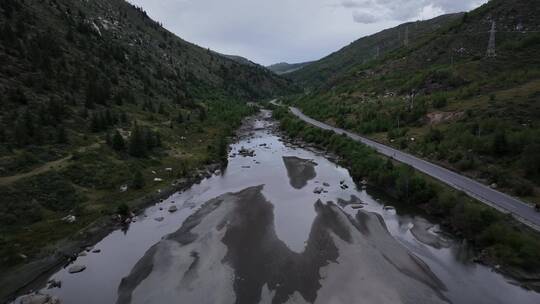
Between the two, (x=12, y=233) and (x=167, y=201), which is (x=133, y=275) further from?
(x=167, y=201)

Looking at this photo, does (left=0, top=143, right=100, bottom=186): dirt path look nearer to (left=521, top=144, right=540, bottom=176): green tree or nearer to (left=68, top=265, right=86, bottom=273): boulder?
(left=68, top=265, right=86, bottom=273): boulder

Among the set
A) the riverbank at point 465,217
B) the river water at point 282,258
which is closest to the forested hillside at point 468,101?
the riverbank at point 465,217

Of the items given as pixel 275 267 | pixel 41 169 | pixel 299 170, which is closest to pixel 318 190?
pixel 299 170

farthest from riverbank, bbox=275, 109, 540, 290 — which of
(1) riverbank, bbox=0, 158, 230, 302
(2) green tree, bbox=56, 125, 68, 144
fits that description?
(2) green tree, bbox=56, 125, 68, 144

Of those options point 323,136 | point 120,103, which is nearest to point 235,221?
point 323,136

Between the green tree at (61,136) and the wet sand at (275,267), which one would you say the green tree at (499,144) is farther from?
the green tree at (61,136)
